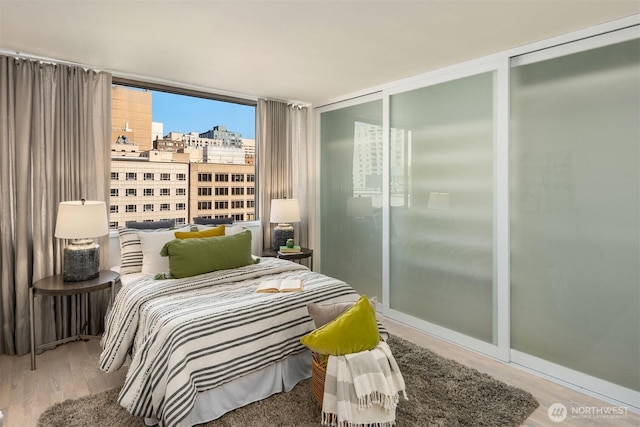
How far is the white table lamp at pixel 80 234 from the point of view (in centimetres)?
291

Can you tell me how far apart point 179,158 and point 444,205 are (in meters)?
2.94

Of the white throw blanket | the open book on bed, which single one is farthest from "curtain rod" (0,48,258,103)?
the white throw blanket

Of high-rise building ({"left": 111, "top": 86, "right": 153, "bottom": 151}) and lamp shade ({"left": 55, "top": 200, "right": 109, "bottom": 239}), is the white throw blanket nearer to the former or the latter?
lamp shade ({"left": 55, "top": 200, "right": 109, "bottom": 239})

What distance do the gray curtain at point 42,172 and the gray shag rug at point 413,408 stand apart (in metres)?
1.23

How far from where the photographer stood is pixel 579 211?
263 centimetres

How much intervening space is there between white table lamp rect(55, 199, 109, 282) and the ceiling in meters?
1.32

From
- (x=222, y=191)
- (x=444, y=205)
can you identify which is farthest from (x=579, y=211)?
(x=222, y=191)

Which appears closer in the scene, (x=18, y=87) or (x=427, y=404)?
(x=427, y=404)

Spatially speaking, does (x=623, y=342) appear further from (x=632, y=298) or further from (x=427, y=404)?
(x=427, y=404)

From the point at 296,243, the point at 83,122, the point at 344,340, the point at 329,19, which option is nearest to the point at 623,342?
the point at 344,340

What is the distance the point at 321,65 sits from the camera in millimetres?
3371

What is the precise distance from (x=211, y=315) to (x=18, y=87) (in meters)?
2.65

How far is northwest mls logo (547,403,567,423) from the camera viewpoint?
225cm

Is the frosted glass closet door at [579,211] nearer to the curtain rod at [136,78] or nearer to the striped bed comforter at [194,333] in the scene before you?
the striped bed comforter at [194,333]
